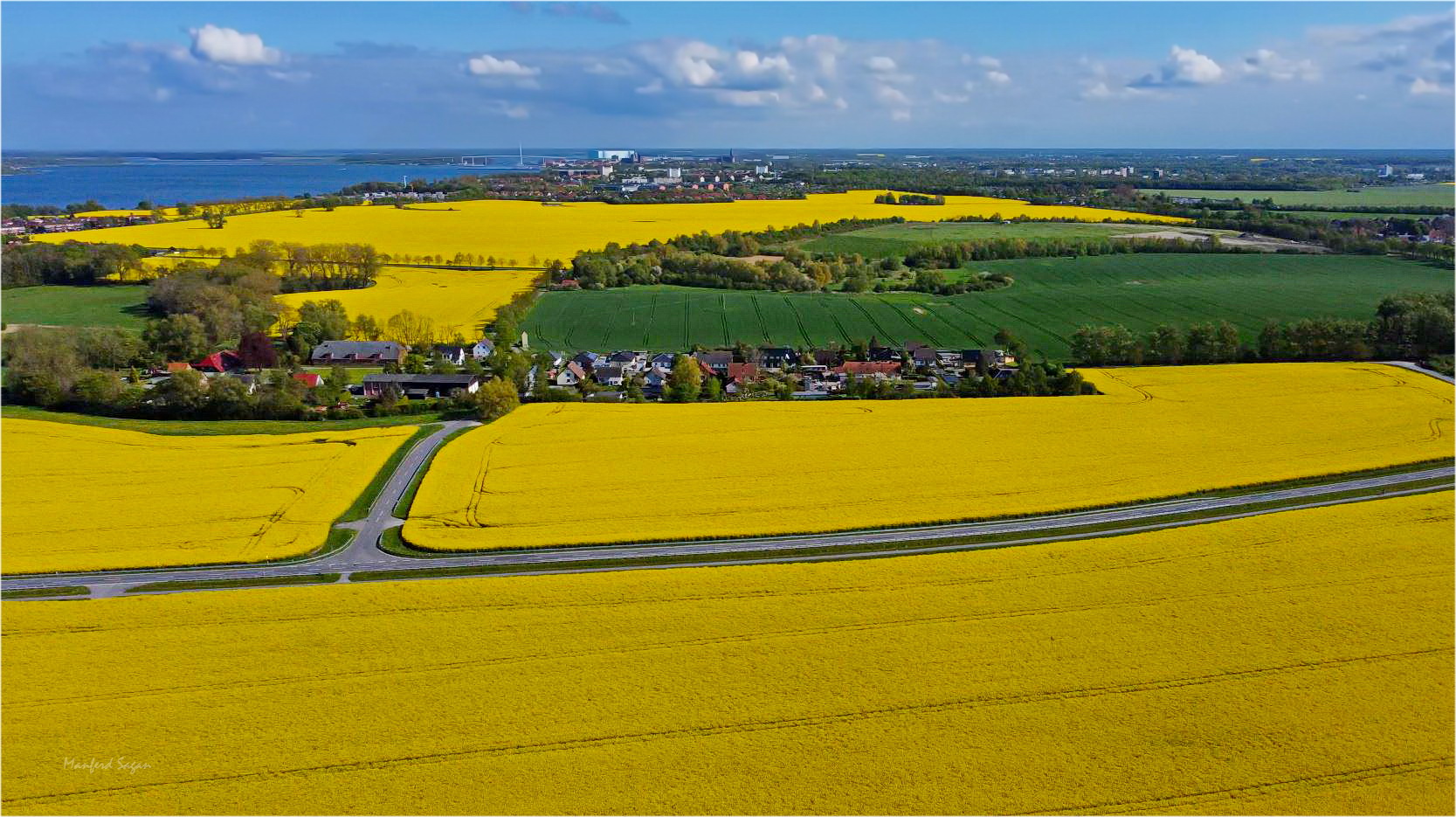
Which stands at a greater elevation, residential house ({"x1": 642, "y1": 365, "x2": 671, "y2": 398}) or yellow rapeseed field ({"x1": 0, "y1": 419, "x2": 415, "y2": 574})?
residential house ({"x1": 642, "y1": 365, "x2": 671, "y2": 398})

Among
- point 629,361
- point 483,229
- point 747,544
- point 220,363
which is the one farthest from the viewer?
point 483,229

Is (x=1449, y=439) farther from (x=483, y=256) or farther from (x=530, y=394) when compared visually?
(x=483, y=256)

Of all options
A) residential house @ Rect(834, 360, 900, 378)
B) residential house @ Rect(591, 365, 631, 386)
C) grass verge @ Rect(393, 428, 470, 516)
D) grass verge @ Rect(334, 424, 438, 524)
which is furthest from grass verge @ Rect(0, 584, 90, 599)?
residential house @ Rect(834, 360, 900, 378)

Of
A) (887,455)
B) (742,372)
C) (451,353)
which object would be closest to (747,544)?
(887,455)

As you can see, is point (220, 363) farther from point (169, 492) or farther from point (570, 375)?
point (169, 492)

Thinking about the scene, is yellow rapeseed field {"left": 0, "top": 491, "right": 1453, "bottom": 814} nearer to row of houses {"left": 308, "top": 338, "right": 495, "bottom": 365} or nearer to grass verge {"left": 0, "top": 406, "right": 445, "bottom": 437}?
grass verge {"left": 0, "top": 406, "right": 445, "bottom": 437}
